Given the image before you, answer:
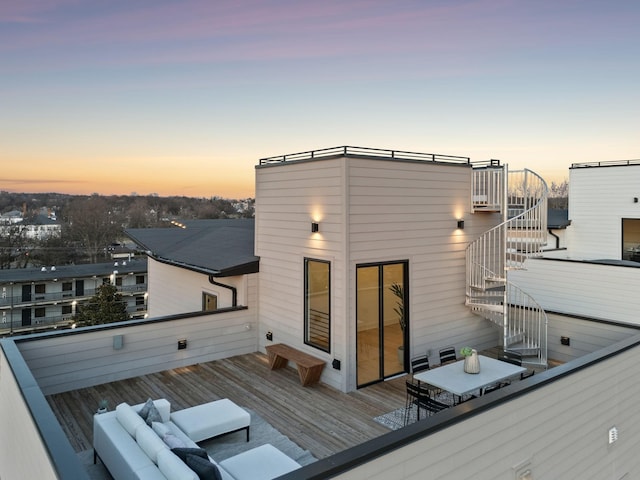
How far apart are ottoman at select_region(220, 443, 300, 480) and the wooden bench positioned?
2347mm

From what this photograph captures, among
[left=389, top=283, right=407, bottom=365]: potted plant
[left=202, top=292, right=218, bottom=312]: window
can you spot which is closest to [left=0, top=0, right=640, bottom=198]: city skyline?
[left=202, top=292, right=218, bottom=312]: window

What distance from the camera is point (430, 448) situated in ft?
10.2

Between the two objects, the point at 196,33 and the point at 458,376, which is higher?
the point at 196,33

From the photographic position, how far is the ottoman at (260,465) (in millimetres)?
3613

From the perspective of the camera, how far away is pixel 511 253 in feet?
24.2

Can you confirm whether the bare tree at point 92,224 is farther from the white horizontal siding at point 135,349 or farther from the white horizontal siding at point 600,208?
the white horizontal siding at point 600,208

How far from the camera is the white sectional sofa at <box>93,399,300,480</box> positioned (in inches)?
131

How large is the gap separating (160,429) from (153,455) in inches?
18.4

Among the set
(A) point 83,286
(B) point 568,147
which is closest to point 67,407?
(B) point 568,147

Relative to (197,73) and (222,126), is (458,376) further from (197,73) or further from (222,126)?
(222,126)

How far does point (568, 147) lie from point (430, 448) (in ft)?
60.0

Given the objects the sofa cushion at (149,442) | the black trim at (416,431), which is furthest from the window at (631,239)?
the sofa cushion at (149,442)

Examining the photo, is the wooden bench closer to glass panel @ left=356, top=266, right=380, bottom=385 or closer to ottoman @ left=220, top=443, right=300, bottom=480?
glass panel @ left=356, top=266, right=380, bottom=385

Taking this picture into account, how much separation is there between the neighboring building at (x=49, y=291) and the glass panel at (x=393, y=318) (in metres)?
29.2
